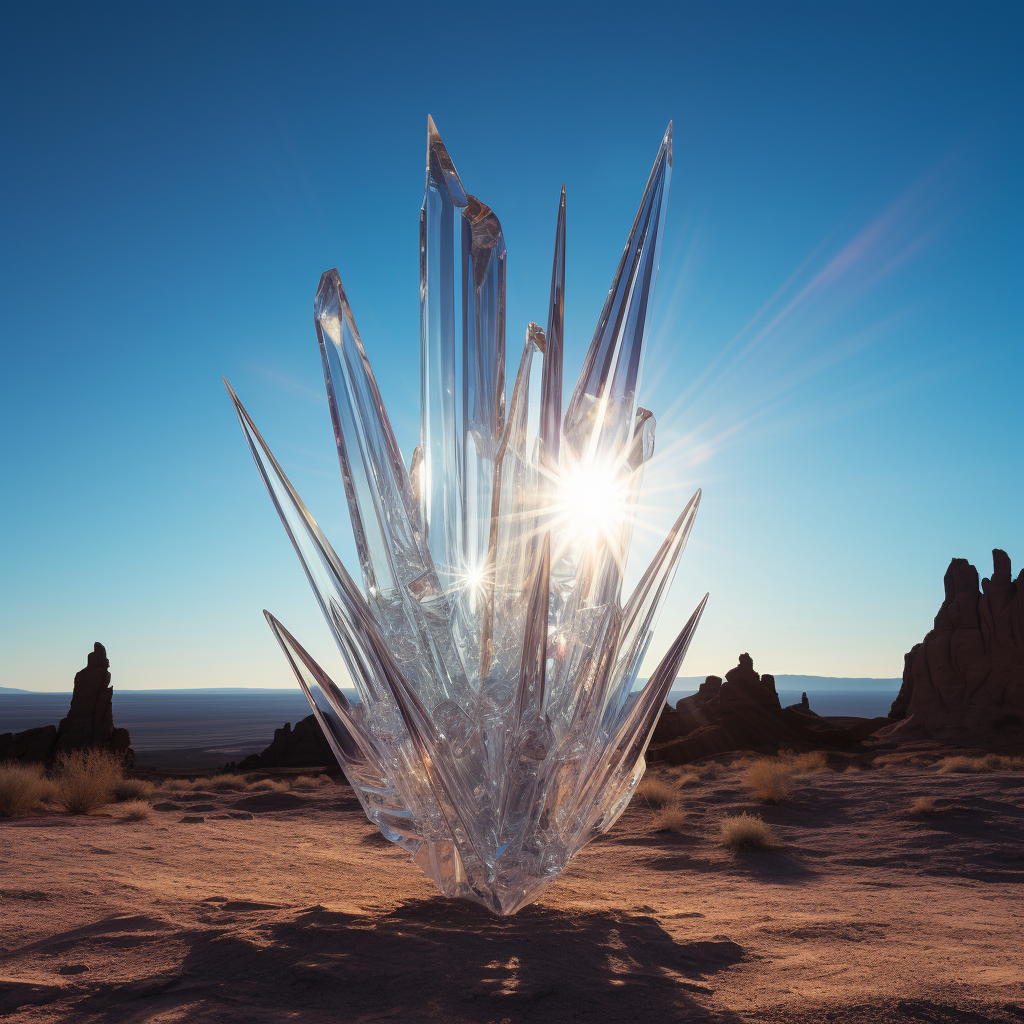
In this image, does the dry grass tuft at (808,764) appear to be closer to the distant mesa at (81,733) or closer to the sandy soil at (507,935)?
the sandy soil at (507,935)

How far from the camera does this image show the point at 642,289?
12.3 ft

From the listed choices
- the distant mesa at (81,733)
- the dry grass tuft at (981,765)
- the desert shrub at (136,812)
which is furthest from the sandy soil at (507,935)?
the distant mesa at (81,733)

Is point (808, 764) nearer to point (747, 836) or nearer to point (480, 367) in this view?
point (747, 836)

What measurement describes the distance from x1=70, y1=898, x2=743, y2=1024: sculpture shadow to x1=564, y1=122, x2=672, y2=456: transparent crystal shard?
2.63 metres

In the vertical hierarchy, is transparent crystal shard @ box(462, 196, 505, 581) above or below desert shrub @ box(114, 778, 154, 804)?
above

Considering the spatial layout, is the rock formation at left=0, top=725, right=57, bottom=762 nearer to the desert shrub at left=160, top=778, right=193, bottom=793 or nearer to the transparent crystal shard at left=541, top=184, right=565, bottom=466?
the desert shrub at left=160, top=778, right=193, bottom=793

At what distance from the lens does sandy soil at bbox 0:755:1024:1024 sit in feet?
9.56

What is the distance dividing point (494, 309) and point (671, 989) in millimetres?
3428

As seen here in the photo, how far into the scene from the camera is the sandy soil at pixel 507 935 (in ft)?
9.56

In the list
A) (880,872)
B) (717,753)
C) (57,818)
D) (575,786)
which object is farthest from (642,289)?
(717,753)

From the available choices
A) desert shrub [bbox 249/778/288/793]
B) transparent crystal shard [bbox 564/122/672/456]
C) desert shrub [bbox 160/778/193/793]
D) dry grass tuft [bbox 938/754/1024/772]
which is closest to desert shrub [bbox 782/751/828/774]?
dry grass tuft [bbox 938/754/1024/772]

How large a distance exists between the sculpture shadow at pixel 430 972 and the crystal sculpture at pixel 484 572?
1.10ft

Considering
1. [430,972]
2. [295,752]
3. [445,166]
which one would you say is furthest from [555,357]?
[295,752]

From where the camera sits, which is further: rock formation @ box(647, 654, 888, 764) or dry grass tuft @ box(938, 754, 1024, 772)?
rock formation @ box(647, 654, 888, 764)
